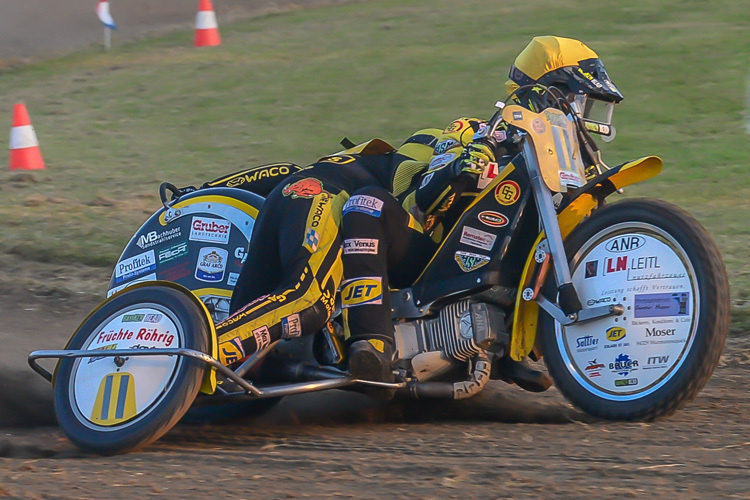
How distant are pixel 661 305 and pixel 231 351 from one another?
1.62m

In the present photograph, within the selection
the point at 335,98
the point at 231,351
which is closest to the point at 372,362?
the point at 231,351

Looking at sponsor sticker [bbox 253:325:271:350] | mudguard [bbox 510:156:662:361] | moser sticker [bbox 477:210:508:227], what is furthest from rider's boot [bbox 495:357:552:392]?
sponsor sticker [bbox 253:325:271:350]

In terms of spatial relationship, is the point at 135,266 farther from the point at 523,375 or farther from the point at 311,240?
the point at 523,375

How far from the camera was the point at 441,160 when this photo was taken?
14.9ft

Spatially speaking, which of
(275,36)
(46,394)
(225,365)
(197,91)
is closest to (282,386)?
(225,365)

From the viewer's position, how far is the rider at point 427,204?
14.5 feet

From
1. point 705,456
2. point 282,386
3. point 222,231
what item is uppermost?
point 222,231

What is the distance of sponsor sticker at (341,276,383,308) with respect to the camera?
445cm

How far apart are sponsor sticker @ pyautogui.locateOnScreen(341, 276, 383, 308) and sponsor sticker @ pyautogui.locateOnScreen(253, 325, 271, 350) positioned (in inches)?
13.5

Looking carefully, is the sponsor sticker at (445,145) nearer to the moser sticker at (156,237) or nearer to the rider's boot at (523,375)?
the rider's boot at (523,375)

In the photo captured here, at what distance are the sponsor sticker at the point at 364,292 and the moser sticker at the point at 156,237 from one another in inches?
44.1

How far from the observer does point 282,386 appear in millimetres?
4316

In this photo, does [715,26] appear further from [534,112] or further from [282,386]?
[282,386]

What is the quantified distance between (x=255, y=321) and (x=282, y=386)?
27 centimetres
